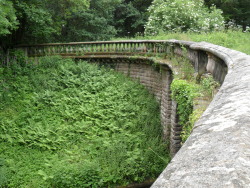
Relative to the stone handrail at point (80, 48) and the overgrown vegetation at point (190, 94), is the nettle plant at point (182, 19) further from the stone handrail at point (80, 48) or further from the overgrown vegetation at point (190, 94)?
the overgrown vegetation at point (190, 94)

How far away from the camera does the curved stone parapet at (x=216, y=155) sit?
37.2 inches

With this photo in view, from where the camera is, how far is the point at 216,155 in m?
1.10

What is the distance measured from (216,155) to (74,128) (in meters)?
9.20

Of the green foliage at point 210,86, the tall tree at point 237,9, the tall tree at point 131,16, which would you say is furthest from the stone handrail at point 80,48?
the tall tree at point 237,9

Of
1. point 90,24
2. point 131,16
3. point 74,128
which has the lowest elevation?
point 74,128

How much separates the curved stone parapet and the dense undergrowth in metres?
7.02

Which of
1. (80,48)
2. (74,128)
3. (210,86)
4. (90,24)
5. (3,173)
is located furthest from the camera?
(90,24)

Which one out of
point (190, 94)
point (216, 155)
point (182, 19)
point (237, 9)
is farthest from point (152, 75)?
point (237, 9)

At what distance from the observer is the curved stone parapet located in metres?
0.94

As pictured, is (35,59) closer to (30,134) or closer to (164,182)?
(30,134)

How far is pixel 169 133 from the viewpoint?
9.68 meters

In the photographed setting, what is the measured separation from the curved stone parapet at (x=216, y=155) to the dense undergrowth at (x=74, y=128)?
23.0ft

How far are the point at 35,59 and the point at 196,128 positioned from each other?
13.4 m

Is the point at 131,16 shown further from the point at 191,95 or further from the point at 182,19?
the point at 191,95
